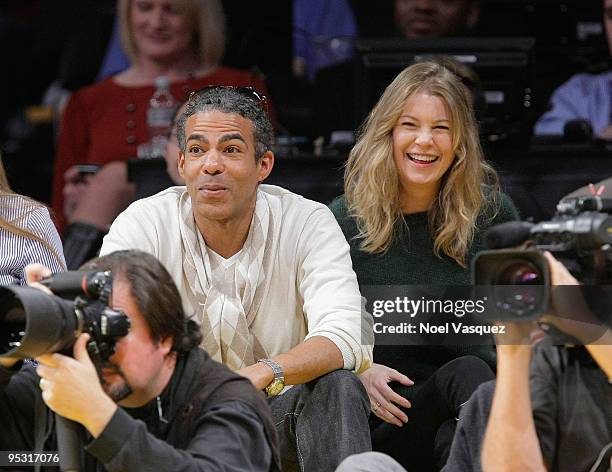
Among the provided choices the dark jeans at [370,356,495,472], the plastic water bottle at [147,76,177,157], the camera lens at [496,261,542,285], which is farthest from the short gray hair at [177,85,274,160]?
the plastic water bottle at [147,76,177,157]

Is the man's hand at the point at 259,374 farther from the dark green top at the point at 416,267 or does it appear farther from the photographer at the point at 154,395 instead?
the dark green top at the point at 416,267

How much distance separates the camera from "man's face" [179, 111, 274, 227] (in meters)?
3.07

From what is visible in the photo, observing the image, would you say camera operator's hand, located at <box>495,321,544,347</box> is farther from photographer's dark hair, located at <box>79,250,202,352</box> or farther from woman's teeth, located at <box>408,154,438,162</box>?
woman's teeth, located at <box>408,154,438,162</box>

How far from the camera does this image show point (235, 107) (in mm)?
3111

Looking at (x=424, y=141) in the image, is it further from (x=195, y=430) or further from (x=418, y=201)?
(x=195, y=430)

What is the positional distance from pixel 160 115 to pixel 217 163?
144 cm

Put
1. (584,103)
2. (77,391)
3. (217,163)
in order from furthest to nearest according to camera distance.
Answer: (584,103)
(217,163)
(77,391)

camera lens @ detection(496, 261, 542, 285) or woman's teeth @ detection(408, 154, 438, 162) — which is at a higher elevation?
camera lens @ detection(496, 261, 542, 285)

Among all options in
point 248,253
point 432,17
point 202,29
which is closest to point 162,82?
point 202,29

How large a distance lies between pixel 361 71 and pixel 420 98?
66cm

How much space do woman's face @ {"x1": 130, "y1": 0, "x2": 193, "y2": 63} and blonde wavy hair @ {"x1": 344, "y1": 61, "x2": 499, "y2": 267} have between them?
1408 millimetres

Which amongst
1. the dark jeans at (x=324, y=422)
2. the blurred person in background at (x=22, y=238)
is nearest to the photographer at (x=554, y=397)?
the dark jeans at (x=324, y=422)

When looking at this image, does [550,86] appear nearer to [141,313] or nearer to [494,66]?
[494,66]

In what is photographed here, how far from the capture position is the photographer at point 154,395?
2.24m
